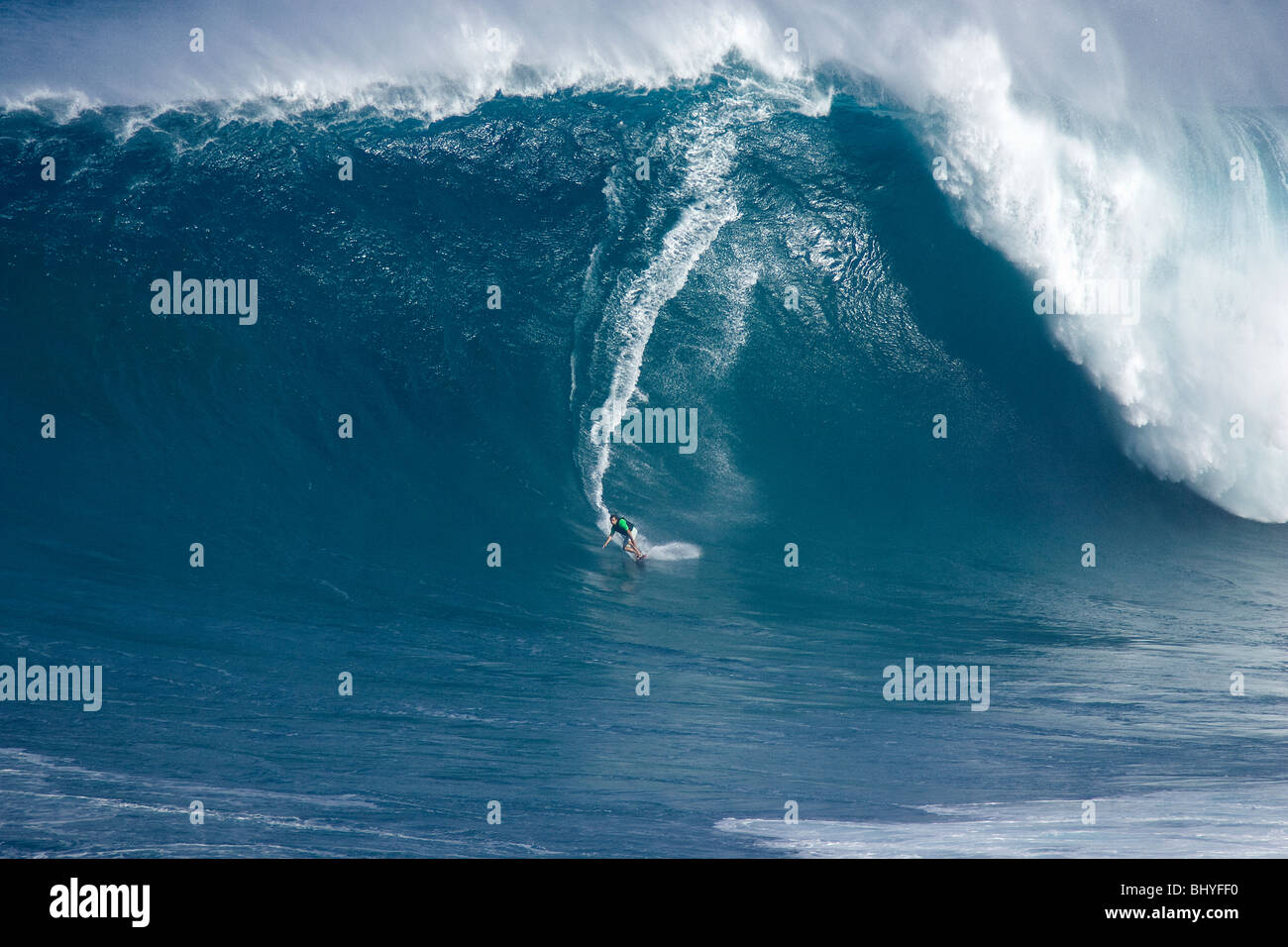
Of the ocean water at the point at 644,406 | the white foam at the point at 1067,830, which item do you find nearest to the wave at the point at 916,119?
the ocean water at the point at 644,406

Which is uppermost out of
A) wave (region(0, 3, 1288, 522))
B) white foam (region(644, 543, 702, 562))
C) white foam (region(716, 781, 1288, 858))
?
wave (region(0, 3, 1288, 522))

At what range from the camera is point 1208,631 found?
9.77 m

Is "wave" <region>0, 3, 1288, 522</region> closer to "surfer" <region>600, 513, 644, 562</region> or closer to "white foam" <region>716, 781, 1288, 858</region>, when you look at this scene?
"surfer" <region>600, 513, 644, 562</region>

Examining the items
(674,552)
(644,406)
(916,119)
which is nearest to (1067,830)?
(674,552)

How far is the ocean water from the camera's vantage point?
7910 mm

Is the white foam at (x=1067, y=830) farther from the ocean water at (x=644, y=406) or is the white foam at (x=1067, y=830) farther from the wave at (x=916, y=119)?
the wave at (x=916, y=119)

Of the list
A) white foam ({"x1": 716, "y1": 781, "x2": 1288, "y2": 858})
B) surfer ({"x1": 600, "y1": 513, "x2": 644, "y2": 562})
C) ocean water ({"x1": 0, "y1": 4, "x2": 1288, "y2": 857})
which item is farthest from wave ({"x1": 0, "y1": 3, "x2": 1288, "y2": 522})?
white foam ({"x1": 716, "y1": 781, "x2": 1288, "y2": 858})

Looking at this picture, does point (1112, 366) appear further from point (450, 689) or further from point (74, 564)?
point (74, 564)

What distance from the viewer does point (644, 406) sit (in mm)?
12125

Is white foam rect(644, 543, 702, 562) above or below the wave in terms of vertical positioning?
below

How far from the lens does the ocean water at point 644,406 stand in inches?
311

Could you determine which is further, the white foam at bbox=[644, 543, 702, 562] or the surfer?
the white foam at bbox=[644, 543, 702, 562]

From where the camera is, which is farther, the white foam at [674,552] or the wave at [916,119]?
the wave at [916,119]

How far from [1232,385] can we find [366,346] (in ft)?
34.6
